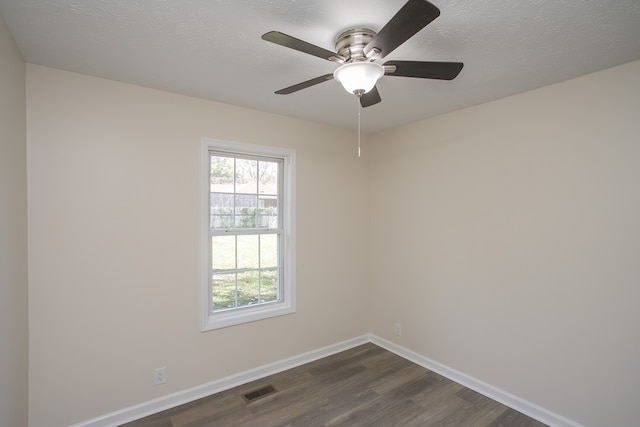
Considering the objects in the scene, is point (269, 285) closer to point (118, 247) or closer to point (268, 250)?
point (268, 250)

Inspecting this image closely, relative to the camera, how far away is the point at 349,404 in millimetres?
2457

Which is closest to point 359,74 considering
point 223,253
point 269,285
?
point 223,253

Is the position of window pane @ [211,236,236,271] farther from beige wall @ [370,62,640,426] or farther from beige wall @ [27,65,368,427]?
beige wall @ [370,62,640,426]

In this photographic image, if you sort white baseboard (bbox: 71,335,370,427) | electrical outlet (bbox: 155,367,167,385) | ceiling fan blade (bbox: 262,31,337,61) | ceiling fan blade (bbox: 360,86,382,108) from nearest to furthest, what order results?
ceiling fan blade (bbox: 262,31,337,61) → ceiling fan blade (bbox: 360,86,382,108) → white baseboard (bbox: 71,335,370,427) → electrical outlet (bbox: 155,367,167,385)

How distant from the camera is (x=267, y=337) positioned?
9.55 feet

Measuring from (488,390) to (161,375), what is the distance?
107 inches

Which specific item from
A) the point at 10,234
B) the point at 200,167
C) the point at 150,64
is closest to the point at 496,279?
the point at 200,167

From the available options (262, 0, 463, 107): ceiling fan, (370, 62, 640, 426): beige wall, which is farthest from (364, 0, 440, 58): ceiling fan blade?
(370, 62, 640, 426): beige wall

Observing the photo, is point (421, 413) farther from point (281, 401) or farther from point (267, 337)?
point (267, 337)

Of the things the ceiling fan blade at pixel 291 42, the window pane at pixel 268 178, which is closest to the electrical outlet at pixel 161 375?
the window pane at pixel 268 178

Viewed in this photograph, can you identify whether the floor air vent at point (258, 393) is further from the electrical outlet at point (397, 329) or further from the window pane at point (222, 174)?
the window pane at point (222, 174)

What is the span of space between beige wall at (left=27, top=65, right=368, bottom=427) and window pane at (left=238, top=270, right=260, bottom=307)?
25cm

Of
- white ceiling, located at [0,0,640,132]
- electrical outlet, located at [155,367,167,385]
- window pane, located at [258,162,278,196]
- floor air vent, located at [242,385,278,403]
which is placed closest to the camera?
white ceiling, located at [0,0,640,132]

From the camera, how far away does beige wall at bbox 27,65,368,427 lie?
2.00 metres
